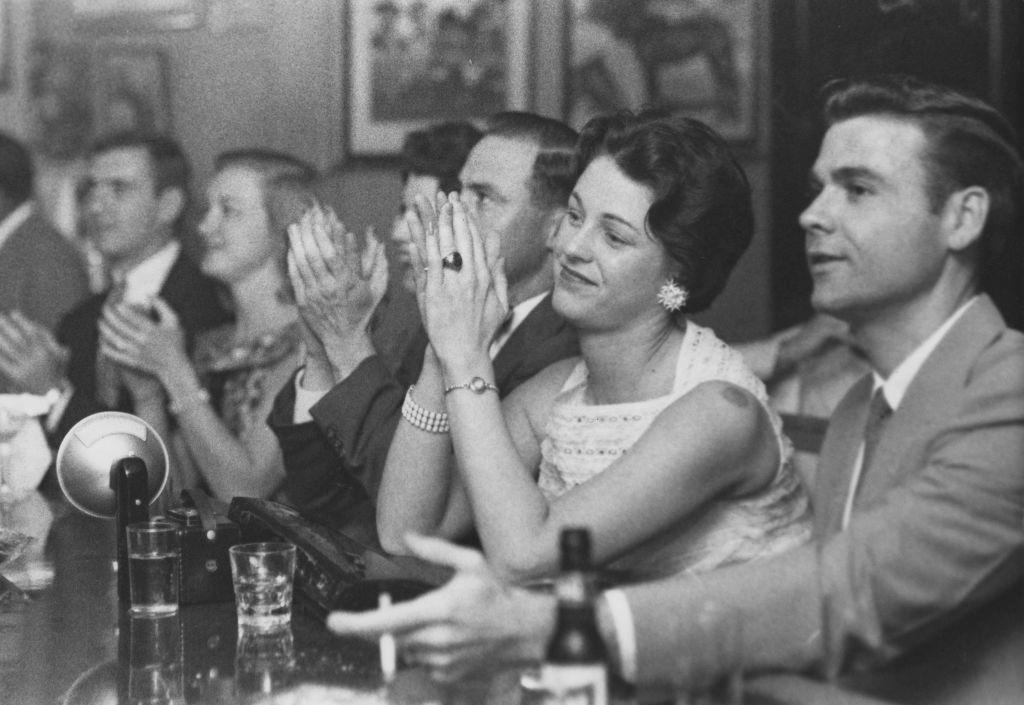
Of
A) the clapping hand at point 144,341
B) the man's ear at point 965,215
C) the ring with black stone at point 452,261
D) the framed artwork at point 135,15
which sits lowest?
the clapping hand at point 144,341

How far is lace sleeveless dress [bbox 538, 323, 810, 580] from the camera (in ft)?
7.10

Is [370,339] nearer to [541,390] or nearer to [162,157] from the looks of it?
[541,390]

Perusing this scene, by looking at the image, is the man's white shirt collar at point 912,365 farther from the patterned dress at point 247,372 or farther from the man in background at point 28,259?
the man in background at point 28,259

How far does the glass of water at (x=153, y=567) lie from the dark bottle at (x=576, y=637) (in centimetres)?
88

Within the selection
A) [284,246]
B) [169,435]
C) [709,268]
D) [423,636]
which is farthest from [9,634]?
[284,246]

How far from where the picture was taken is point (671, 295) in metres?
2.28

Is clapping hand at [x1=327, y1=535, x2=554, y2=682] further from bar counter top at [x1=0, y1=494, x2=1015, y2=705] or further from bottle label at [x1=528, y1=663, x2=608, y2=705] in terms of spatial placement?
bottle label at [x1=528, y1=663, x2=608, y2=705]

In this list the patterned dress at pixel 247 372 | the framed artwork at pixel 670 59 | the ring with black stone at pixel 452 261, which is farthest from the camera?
the framed artwork at pixel 670 59

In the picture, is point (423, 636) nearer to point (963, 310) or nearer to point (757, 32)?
point (963, 310)

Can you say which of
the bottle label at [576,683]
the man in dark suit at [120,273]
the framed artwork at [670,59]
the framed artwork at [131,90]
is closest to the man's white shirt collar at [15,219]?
the man in dark suit at [120,273]

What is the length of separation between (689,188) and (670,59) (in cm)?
246

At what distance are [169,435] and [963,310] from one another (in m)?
2.79

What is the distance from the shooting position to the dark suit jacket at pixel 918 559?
5.48ft

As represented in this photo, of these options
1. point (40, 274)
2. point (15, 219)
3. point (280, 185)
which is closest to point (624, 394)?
point (280, 185)
